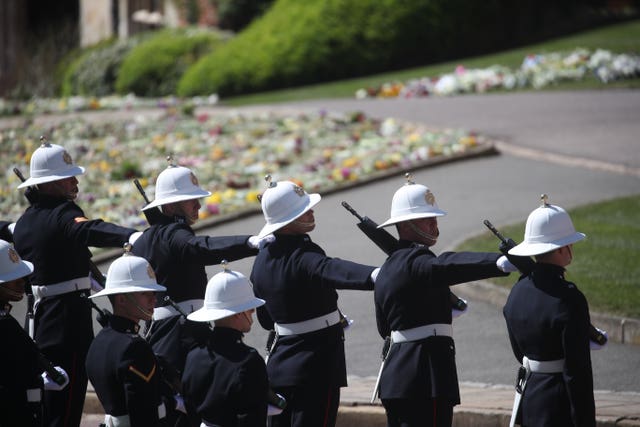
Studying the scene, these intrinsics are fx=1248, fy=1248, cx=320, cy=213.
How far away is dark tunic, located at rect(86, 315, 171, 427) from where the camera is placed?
6.52m

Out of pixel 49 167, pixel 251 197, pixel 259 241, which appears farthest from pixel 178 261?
pixel 251 197

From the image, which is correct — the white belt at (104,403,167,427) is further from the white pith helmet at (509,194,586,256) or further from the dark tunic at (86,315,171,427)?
the white pith helmet at (509,194,586,256)

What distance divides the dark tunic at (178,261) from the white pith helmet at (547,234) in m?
2.03

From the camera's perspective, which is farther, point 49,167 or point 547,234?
point 49,167

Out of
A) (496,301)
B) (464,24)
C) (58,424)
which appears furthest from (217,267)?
(464,24)

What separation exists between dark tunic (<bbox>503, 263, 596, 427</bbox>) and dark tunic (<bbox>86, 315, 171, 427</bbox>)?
199cm

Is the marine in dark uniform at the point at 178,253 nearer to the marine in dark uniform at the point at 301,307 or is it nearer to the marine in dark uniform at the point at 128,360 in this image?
the marine in dark uniform at the point at 301,307

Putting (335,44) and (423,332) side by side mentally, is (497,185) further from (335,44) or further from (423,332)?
(335,44)

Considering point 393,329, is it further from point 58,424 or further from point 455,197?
point 455,197

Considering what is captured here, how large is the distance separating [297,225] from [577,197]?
868cm

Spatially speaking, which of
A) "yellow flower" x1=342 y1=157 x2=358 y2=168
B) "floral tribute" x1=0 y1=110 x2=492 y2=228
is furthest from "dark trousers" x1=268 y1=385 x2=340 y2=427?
"yellow flower" x1=342 y1=157 x2=358 y2=168

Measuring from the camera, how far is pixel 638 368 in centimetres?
998

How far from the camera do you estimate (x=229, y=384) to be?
20.7ft

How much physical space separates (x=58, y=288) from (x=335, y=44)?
2036cm
